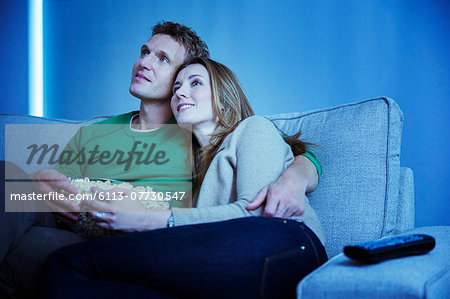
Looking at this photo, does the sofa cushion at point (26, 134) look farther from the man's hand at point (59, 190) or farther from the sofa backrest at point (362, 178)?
the sofa backrest at point (362, 178)

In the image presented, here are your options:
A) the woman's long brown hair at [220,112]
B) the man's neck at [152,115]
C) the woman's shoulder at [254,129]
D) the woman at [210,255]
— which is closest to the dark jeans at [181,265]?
the woman at [210,255]

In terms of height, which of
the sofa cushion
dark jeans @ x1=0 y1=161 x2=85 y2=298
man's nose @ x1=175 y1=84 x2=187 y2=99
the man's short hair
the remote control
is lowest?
dark jeans @ x1=0 y1=161 x2=85 y2=298

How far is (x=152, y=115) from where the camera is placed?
165 centimetres

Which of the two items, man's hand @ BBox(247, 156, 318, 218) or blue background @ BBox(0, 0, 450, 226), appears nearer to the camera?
man's hand @ BBox(247, 156, 318, 218)

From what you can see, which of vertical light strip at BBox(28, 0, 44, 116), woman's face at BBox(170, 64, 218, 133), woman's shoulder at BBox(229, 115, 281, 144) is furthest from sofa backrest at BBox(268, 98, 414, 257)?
vertical light strip at BBox(28, 0, 44, 116)

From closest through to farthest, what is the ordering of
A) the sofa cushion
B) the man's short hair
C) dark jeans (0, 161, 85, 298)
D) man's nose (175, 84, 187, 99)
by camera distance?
dark jeans (0, 161, 85, 298)
man's nose (175, 84, 187, 99)
the sofa cushion
the man's short hair

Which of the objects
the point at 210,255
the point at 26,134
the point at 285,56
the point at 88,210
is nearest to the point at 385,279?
the point at 210,255

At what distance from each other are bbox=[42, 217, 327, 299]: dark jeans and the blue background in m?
1.81

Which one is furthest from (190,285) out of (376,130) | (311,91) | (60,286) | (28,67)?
(28,67)

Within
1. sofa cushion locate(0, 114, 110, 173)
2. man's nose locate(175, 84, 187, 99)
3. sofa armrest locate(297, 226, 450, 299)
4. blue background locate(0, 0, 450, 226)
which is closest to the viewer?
sofa armrest locate(297, 226, 450, 299)

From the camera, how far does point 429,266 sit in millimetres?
725

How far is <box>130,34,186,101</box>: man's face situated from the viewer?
162cm

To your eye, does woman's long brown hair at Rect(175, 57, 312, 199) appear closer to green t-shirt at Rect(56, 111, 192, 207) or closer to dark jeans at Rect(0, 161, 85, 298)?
green t-shirt at Rect(56, 111, 192, 207)

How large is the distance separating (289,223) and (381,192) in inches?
15.4
